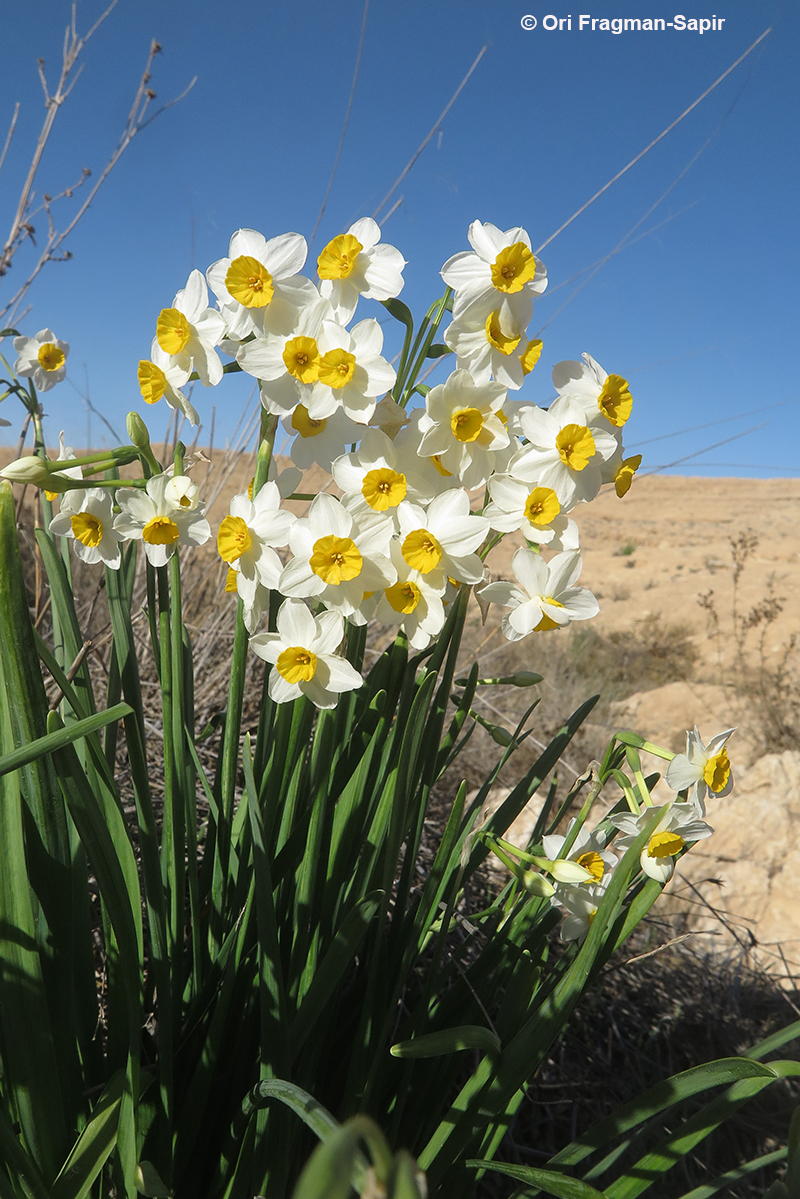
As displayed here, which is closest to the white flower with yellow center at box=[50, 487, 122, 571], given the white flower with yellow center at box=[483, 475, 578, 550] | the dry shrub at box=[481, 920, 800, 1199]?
the white flower with yellow center at box=[483, 475, 578, 550]

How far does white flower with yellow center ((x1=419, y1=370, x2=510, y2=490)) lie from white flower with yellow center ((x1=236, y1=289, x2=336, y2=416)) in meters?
0.11

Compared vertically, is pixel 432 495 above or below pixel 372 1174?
above

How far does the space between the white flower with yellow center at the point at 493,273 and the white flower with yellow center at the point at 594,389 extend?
0.09 metres

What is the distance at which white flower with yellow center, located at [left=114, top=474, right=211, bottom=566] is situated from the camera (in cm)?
89

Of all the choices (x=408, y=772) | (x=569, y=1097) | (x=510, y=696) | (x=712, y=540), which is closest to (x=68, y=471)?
(x=408, y=772)

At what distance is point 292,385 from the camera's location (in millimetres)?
813

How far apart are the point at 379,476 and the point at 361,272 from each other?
0.25 metres

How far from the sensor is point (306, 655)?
2.71 feet

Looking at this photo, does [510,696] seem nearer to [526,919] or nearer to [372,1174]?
[526,919]

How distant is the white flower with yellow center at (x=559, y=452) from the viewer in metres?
0.82

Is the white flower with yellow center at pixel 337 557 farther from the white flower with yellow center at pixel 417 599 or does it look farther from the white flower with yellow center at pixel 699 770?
the white flower with yellow center at pixel 699 770

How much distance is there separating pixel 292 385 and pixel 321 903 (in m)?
0.69

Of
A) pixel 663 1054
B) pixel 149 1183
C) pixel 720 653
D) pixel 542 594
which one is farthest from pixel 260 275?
pixel 720 653

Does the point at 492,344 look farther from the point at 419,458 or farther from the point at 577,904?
the point at 577,904
